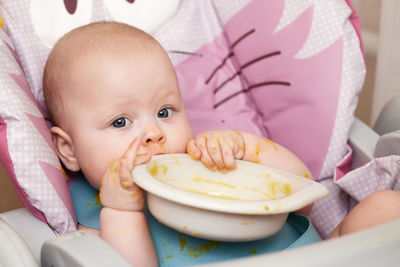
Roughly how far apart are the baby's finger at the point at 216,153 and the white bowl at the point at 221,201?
0.11ft

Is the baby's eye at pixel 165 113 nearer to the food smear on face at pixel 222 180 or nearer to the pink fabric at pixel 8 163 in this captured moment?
the food smear on face at pixel 222 180

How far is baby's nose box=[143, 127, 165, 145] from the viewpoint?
30.5 inches

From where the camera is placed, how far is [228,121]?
3.43 feet

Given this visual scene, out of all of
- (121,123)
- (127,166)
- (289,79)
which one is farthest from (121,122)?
(289,79)

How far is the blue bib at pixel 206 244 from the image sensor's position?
76 cm

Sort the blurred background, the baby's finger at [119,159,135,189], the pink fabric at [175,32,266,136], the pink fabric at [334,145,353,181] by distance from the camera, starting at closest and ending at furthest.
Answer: the baby's finger at [119,159,135,189] → the pink fabric at [334,145,353,181] → the pink fabric at [175,32,266,136] → the blurred background

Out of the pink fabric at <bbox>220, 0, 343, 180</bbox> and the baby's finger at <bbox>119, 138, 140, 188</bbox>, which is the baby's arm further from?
the pink fabric at <bbox>220, 0, 343, 180</bbox>

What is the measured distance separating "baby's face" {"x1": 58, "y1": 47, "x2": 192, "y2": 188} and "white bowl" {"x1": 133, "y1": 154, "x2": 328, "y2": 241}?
0.06 meters

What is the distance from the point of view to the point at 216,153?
0.77 metres

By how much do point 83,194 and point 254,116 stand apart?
40cm

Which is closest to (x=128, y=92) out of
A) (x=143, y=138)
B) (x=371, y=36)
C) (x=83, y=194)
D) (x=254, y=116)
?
(x=143, y=138)

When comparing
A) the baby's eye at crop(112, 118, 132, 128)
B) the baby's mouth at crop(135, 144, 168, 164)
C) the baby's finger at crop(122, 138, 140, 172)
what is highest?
the baby's eye at crop(112, 118, 132, 128)

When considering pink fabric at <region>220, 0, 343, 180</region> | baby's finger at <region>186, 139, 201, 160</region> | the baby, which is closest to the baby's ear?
the baby

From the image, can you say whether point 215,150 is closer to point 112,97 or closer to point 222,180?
point 222,180
